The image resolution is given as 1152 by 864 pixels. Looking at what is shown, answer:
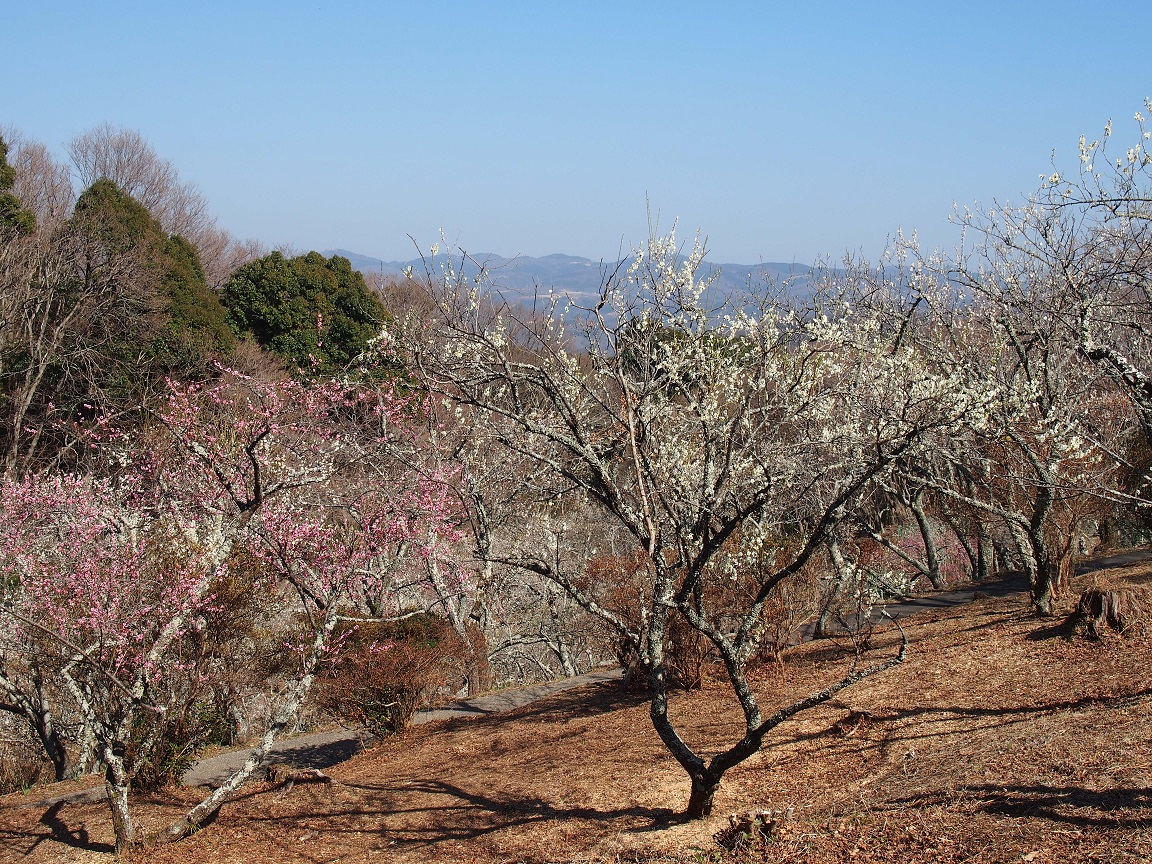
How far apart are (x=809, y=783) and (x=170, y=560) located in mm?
6006

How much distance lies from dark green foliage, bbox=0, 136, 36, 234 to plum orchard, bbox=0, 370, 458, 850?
8.52 metres

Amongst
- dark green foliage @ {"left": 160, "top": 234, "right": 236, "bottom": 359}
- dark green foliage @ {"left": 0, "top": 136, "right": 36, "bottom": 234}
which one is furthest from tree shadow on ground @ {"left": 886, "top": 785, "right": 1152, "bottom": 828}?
dark green foliage @ {"left": 0, "top": 136, "right": 36, "bottom": 234}

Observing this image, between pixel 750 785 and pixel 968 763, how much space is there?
148 centimetres

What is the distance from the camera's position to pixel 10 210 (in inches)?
745

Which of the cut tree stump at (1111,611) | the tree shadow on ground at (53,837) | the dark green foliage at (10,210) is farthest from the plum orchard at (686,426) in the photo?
the dark green foliage at (10,210)

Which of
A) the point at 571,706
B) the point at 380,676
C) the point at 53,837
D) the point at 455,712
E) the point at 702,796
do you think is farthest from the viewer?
the point at 455,712

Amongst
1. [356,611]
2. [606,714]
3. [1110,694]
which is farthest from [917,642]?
[356,611]

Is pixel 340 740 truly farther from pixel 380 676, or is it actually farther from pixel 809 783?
pixel 809 783

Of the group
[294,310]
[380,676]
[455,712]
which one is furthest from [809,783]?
[294,310]

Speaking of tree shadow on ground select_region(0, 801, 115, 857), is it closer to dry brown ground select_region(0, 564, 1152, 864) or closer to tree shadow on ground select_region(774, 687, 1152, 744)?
dry brown ground select_region(0, 564, 1152, 864)

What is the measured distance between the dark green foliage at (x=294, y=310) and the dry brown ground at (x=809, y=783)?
1714 cm

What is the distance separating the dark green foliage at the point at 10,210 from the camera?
18.8 m

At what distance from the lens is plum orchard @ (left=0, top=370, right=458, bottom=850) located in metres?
6.75

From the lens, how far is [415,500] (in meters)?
10.8
